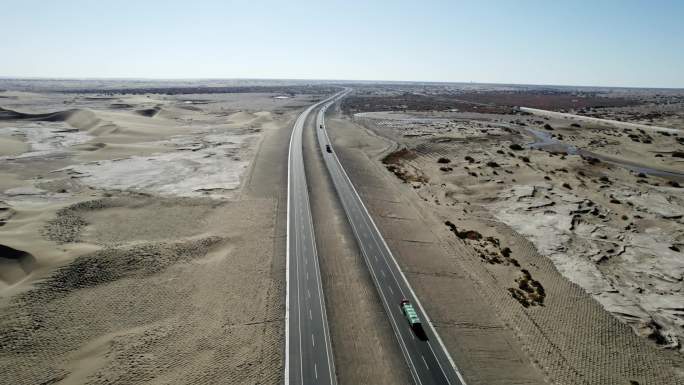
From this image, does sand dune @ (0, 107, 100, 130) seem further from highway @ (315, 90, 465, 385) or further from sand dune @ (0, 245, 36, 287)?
highway @ (315, 90, 465, 385)

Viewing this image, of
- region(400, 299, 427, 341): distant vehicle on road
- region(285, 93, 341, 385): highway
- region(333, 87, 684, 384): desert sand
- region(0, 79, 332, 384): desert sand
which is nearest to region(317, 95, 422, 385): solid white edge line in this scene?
region(400, 299, 427, 341): distant vehicle on road

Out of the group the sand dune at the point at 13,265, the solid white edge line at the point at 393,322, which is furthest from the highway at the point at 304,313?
the sand dune at the point at 13,265

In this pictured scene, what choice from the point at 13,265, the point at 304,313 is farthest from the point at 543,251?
the point at 13,265

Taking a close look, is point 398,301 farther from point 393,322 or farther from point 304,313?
point 304,313

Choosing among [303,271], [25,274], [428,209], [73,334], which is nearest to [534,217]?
[428,209]

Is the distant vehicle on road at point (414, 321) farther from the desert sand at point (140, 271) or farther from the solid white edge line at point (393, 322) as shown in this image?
the desert sand at point (140, 271)

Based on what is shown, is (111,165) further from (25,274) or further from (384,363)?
(384,363)
